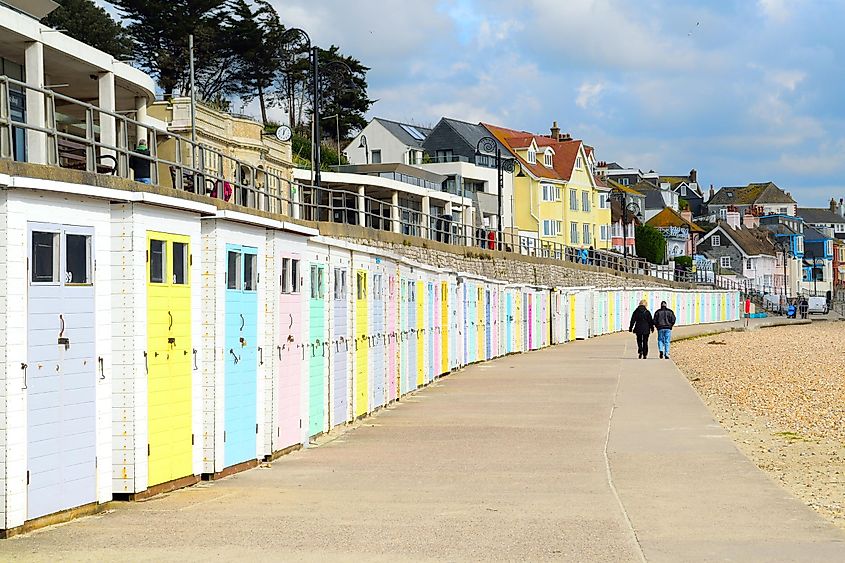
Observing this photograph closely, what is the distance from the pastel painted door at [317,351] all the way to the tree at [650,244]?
9693 cm

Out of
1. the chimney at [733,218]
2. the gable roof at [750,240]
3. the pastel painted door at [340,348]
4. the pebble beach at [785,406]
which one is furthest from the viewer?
the chimney at [733,218]

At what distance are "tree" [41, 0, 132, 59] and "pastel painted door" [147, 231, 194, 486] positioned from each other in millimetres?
52908

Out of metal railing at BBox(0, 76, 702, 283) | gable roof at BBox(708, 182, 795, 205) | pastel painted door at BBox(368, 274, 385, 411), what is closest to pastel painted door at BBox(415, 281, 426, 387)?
metal railing at BBox(0, 76, 702, 283)

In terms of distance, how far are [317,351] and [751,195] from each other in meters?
183

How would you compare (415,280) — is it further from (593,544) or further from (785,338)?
(785,338)

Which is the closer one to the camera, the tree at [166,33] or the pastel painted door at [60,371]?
the pastel painted door at [60,371]

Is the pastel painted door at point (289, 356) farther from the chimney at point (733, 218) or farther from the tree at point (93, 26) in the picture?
the chimney at point (733, 218)

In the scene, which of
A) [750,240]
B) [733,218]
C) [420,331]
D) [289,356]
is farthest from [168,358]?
[733,218]

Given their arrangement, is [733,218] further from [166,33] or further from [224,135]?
[224,135]

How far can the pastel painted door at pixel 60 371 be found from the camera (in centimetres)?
872

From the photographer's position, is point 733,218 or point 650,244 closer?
point 650,244

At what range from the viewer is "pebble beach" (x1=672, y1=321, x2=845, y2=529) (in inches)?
497

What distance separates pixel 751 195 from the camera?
189 m

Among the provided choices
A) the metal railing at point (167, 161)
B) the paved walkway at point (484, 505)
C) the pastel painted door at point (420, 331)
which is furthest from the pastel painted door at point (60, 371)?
the pastel painted door at point (420, 331)
